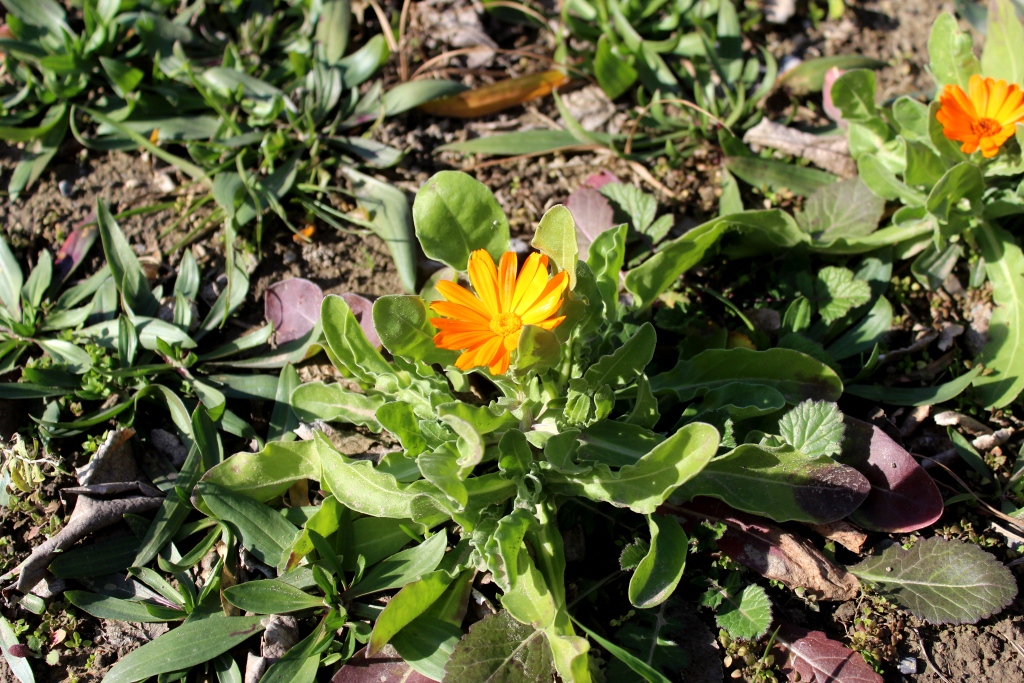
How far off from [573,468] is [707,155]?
2054mm

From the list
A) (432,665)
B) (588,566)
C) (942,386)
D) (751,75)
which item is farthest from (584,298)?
(751,75)

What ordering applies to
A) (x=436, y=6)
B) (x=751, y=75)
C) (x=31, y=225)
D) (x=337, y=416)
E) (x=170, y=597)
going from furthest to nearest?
(x=436, y=6) → (x=751, y=75) → (x=31, y=225) → (x=337, y=416) → (x=170, y=597)

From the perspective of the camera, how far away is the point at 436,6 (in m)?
4.28

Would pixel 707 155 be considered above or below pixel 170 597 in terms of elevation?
above

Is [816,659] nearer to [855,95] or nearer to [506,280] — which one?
[506,280]

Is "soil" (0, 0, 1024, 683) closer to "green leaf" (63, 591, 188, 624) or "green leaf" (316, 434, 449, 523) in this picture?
"green leaf" (63, 591, 188, 624)

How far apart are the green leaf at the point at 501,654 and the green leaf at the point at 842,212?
204cm

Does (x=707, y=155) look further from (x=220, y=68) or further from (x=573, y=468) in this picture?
(x=220, y=68)

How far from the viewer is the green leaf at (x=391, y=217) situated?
3398 millimetres

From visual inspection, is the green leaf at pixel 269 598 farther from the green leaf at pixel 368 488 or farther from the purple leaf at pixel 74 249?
the purple leaf at pixel 74 249

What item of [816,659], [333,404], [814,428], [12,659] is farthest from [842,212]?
[12,659]

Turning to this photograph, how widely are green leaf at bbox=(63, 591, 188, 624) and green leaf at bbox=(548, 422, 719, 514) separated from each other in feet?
4.65

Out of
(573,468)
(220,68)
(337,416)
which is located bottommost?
(337,416)

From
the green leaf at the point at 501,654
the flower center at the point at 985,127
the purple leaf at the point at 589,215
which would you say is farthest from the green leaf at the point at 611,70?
the green leaf at the point at 501,654
